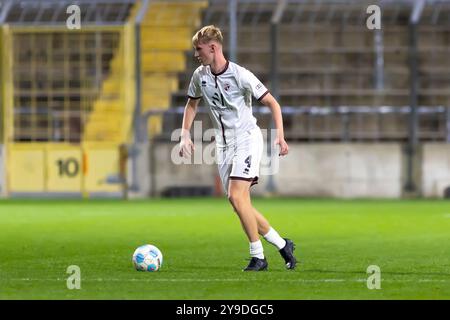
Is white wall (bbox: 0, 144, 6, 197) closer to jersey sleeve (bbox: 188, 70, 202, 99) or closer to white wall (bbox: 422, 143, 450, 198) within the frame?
white wall (bbox: 422, 143, 450, 198)

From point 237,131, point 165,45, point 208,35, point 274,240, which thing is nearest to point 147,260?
point 274,240

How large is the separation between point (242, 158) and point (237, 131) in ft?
0.80

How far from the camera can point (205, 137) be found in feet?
91.6

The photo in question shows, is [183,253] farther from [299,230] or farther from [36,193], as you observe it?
[36,193]

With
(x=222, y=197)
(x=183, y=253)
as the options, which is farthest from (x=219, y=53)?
(x=222, y=197)

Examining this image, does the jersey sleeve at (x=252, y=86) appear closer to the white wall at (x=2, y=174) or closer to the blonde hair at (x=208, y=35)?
the blonde hair at (x=208, y=35)

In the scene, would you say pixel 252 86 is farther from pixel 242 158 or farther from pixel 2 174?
pixel 2 174

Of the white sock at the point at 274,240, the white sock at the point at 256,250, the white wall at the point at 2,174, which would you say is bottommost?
the white wall at the point at 2,174

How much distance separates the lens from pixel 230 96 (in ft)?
35.7

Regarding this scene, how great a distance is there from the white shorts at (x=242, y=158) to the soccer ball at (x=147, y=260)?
818 mm

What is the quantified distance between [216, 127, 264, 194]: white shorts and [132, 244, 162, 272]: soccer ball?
818mm

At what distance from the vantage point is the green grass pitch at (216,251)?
9258 millimetres

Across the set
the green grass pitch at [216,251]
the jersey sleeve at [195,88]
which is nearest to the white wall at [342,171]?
the green grass pitch at [216,251]

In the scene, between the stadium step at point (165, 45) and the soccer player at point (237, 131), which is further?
the stadium step at point (165, 45)
